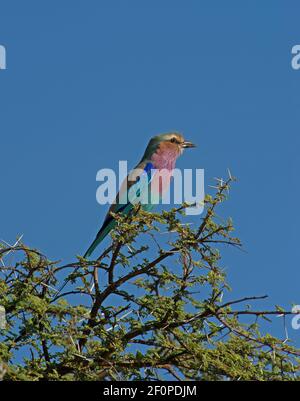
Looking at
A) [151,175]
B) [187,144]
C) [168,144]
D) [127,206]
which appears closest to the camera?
[127,206]

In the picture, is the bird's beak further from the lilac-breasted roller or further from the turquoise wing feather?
the turquoise wing feather

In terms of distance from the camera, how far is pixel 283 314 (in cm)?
650

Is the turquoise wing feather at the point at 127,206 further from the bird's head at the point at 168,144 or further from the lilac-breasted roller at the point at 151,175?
the bird's head at the point at 168,144

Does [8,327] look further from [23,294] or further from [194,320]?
[194,320]

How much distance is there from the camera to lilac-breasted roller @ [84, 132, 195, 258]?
834 centimetres

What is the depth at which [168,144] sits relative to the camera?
378 inches

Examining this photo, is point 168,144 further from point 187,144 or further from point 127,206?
point 127,206

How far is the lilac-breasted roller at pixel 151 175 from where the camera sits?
8336 mm

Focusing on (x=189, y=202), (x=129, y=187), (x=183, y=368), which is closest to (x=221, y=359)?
Answer: (x=183, y=368)

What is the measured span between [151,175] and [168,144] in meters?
0.54

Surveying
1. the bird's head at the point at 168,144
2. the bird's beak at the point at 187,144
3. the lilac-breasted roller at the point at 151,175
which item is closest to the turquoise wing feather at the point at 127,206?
the lilac-breasted roller at the point at 151,175

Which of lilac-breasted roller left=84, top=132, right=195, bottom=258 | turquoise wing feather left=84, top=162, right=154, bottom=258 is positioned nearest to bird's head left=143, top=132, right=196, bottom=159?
lilac-breasted roller left=84, top=132, right=195, bottom=258

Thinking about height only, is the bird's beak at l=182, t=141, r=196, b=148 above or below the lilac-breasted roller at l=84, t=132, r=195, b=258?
above

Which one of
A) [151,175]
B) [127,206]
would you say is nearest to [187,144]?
[151,175]
